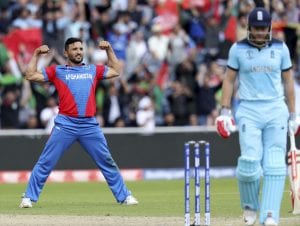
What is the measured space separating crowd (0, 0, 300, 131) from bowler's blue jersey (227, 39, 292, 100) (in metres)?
11.7

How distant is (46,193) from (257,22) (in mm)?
8101

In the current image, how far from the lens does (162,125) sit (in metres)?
23.6

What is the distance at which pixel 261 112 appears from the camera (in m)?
11.4

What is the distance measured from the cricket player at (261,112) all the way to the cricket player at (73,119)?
11.6 ft

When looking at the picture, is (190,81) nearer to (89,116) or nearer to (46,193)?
(46,193)

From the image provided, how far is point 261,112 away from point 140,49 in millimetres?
13089

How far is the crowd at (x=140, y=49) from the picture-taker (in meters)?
23.3

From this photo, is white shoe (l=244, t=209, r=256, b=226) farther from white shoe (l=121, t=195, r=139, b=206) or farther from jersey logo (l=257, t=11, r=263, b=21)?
white shoe (l=121, t=195, r=139, b=206)

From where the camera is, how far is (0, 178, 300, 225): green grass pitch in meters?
14.1

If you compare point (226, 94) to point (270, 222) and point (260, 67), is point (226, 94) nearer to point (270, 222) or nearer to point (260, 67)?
point (260, 67)

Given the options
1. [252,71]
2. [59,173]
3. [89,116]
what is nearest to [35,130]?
[59,173]

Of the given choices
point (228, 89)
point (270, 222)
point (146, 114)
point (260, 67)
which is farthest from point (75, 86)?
point (146, 114)

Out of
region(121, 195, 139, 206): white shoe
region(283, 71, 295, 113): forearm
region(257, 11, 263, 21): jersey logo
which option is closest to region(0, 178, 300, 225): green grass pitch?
region(121, 195, 139, 206): white shoe

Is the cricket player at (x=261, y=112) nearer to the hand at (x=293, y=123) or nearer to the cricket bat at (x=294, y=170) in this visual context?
the hand at (x=293, y=123)
